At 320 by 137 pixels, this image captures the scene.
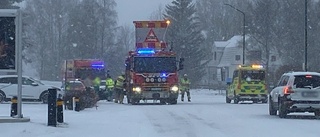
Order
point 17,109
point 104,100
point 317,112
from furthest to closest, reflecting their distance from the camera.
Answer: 1. point 104,100
2. point 317,112
3. point 17,109

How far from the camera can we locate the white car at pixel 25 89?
3881cm

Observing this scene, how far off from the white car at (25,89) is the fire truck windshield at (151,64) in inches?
172

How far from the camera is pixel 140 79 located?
1523 inches

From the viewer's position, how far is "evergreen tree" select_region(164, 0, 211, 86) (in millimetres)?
87625

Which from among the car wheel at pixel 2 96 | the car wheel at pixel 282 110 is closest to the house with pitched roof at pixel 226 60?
the car wheel at pixel 2 96

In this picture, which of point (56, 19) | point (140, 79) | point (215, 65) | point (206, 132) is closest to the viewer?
point (206, 132)

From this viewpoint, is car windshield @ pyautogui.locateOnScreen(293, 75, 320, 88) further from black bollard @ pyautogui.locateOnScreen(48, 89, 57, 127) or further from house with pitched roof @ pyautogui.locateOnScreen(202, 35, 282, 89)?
house with pitched roof @ pyautogui.locateOnScreen(202, 35, 282, 89)

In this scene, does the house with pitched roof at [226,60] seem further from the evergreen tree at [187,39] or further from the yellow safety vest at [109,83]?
the yellow safety vest at [109,83]

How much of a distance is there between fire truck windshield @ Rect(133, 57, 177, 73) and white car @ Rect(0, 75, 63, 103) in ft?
14.3

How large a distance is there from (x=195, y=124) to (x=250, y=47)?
59951mm

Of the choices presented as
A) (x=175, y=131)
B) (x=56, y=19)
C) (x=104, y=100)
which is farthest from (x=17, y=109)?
A: (x=56, y=19)

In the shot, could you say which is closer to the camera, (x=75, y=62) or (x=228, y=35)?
(x=75, y=62)

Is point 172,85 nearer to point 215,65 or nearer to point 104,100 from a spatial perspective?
point 104,100

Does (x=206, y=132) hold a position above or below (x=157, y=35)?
below
